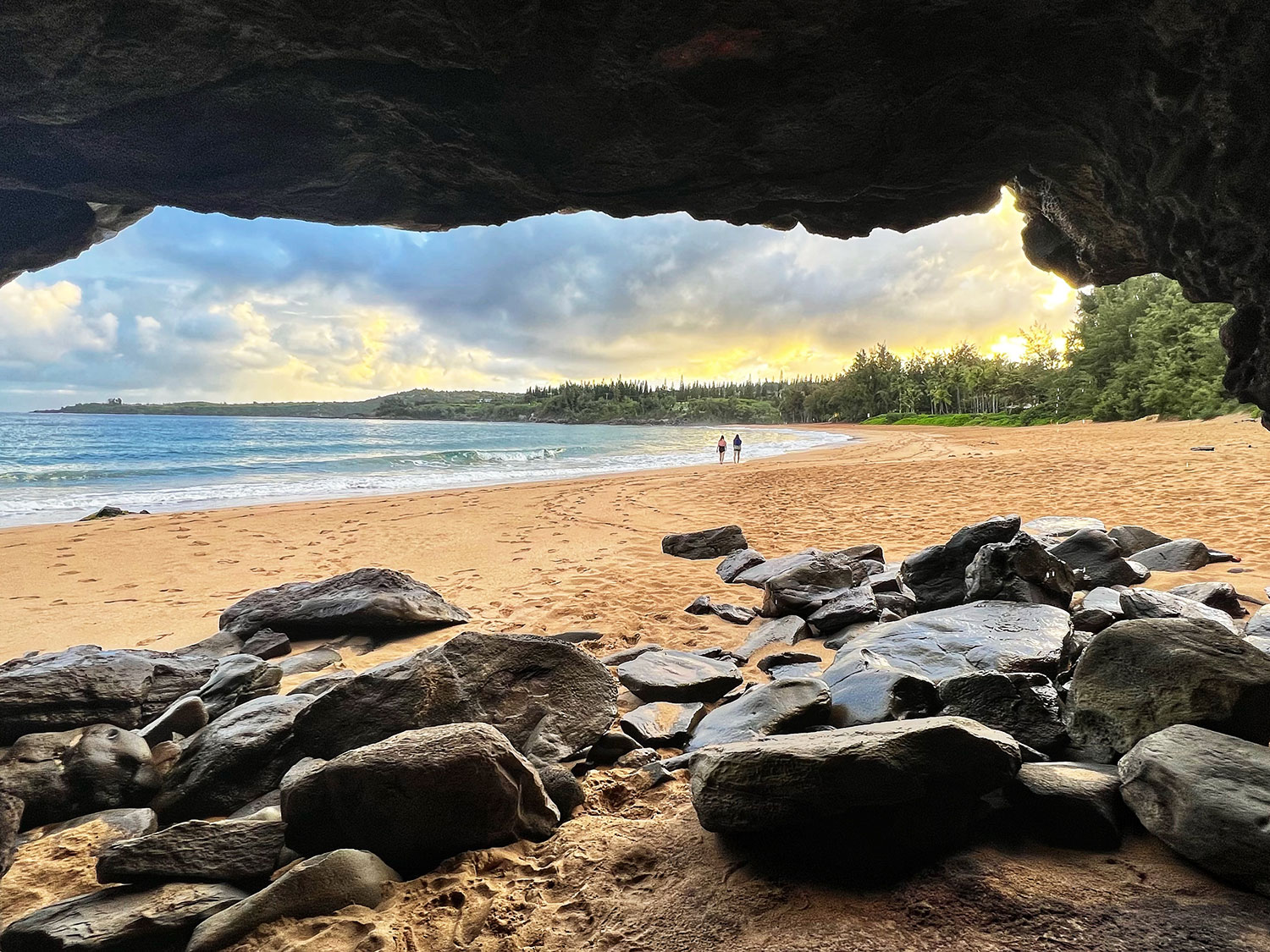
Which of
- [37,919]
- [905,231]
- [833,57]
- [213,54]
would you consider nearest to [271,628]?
[37,919]

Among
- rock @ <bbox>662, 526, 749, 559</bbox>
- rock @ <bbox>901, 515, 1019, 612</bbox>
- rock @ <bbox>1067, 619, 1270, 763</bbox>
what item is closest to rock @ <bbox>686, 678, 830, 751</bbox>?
rock @ <bbox>1067, 619, 1270, 763</bbox>

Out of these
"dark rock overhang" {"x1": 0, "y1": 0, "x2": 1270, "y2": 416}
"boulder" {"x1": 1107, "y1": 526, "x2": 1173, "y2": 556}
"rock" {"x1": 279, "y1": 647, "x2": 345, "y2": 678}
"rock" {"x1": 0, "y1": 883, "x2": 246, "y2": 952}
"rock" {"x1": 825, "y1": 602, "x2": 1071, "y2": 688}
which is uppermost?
"dark rock overhang" {"x1": 0, "y1": 0, "x2": 1270, "y2": 416}

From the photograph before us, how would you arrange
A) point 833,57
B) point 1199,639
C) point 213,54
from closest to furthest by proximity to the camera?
point 1199,639
point 213,54
point 833,57

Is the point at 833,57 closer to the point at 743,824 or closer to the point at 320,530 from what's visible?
the point at 743,824

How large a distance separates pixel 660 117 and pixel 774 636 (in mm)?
4204

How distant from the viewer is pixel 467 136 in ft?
14.0

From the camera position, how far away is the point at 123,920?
81.3 inches

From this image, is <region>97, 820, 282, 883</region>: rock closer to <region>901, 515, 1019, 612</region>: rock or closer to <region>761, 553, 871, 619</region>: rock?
<region>761, 553, 871, 619</region>: rock

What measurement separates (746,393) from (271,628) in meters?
170

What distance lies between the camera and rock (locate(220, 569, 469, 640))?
19.0 ft

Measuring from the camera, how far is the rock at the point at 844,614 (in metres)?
5.18

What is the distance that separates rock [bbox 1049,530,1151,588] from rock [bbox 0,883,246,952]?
6.65 meters

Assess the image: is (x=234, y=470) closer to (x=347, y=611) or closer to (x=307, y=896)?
(x=347, y=611)

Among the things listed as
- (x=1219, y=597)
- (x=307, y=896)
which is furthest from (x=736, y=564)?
(x=307, y=896)
